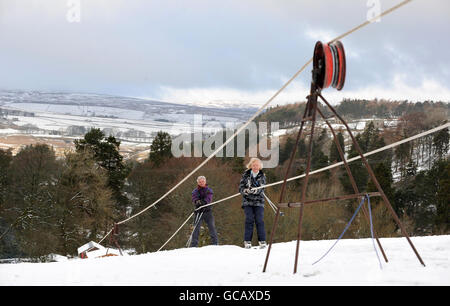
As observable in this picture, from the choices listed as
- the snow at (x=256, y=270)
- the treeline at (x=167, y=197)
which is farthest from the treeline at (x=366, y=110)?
the snow at (x=256, y=270)

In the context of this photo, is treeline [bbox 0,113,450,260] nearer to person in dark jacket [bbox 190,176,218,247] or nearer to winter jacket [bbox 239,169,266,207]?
person in dark jacket [bbox 190,176,218,247]

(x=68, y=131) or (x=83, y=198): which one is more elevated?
(x=68, y=131)

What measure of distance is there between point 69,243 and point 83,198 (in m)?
3.94

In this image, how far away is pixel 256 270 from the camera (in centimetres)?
425

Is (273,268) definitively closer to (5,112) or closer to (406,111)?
(406,111)

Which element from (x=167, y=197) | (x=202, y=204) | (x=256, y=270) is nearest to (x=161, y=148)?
(x=167, y=197)

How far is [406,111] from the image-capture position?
56.9 m

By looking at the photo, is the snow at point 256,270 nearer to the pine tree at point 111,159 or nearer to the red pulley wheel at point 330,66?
the red pulley wheel at point 330,66

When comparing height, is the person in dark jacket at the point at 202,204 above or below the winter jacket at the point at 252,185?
below

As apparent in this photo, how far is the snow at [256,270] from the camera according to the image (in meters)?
3.51

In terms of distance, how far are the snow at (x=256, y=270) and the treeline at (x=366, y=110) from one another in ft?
152

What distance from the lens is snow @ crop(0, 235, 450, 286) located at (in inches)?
138
